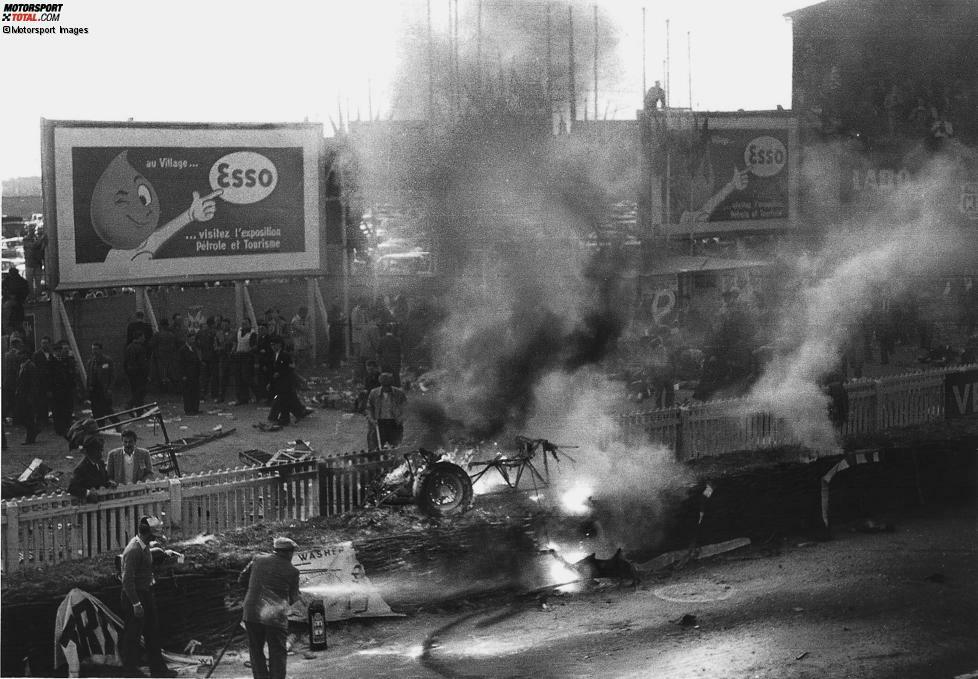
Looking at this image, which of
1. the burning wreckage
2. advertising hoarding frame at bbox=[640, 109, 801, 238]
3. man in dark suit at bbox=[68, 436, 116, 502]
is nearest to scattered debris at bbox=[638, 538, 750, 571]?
the burning wreckage

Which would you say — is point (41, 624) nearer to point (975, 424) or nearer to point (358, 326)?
point (358, 326)

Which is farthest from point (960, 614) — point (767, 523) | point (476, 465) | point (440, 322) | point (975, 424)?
point (440, 322)

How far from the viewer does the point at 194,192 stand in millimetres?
12523

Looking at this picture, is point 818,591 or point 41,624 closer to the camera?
point 41,624

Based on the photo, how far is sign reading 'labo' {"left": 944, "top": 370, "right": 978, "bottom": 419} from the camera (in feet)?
40.8

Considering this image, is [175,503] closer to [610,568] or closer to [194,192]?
[610,568]

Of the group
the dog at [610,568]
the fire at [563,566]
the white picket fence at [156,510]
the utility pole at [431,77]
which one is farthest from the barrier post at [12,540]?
the utility pole at [431,77]

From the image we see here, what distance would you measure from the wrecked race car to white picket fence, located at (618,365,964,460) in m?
2.04

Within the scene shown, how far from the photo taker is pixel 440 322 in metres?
14.4

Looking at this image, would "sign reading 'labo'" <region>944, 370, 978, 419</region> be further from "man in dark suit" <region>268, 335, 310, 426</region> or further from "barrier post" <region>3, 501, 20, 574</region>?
"barrier post" <region>3, 501, 20, 574</region>

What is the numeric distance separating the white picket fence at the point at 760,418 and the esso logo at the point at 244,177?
5.27 meters

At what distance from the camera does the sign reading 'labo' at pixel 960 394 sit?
1244 cm

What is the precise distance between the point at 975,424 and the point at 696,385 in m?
3.14

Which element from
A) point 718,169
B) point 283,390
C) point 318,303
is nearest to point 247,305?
point 318,303
